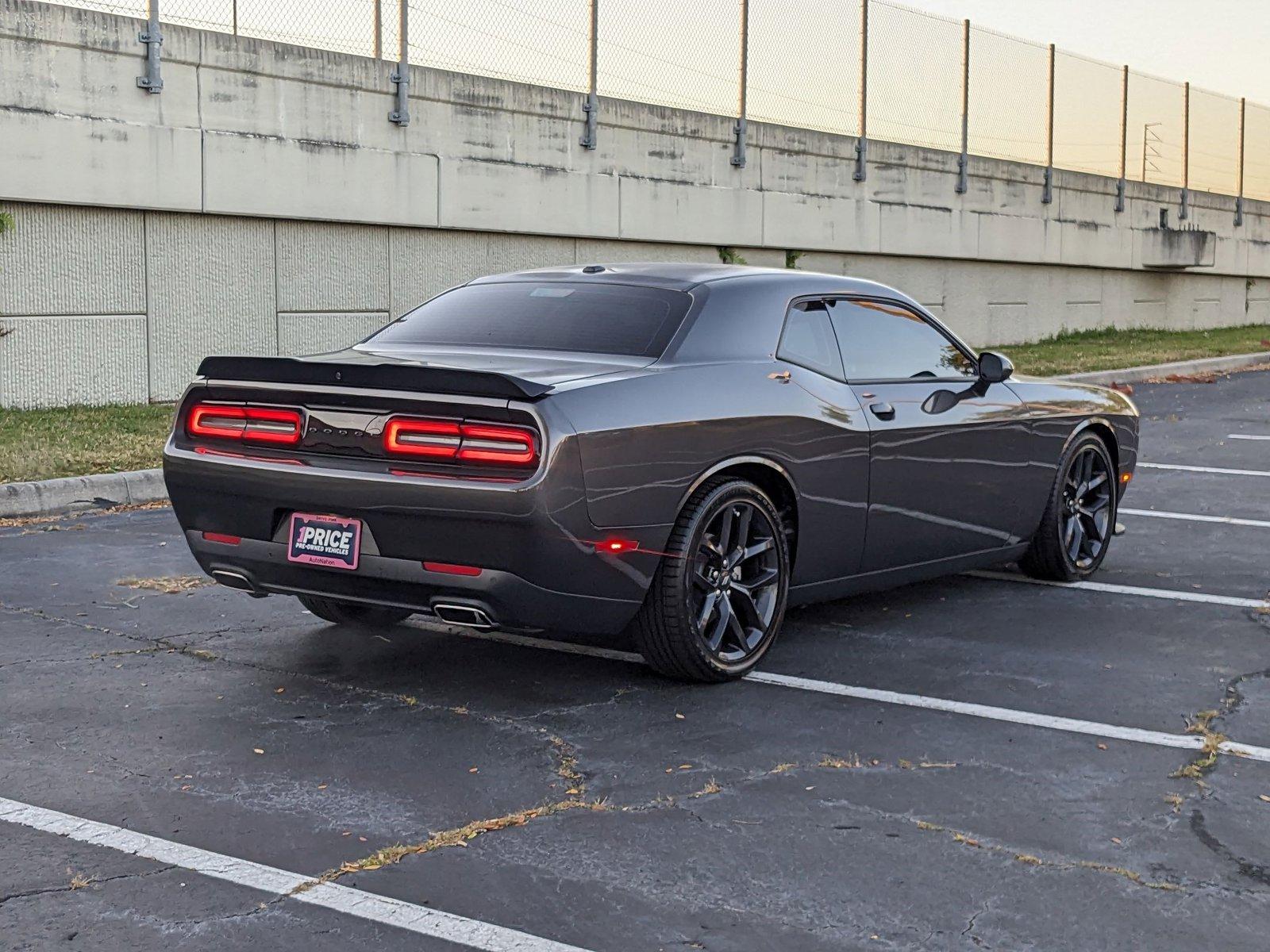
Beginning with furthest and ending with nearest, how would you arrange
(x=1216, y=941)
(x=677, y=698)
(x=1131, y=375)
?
(x=1131, y=375) < (x=677, y=698) < (x=1216, y=941)

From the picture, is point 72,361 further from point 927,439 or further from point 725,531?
point 725,531

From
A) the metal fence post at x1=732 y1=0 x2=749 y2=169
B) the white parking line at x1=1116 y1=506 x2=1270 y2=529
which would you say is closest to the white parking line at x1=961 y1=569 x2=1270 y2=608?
the white parking line at x1=1116 y1=506 x2=1270 y2=529

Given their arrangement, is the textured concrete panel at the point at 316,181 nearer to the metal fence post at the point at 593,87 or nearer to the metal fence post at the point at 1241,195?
the metal fence post at the point at 593,87

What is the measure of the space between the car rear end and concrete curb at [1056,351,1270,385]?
47.2ft

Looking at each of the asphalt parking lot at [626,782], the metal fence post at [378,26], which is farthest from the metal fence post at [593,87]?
the asphalt parking lot at [626,782]

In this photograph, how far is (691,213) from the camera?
795 inches

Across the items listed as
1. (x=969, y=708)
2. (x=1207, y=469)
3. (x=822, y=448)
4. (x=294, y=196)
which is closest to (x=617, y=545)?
(x=822, y=448)

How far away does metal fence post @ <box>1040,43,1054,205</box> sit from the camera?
2827 cm

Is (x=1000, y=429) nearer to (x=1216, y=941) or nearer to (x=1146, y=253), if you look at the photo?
(x=1216, y=941)

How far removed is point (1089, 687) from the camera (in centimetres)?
561

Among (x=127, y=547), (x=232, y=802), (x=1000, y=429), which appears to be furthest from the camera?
(x=127, y=547)

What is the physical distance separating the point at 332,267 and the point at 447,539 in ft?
37.6

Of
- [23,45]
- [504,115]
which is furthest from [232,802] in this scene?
[504,115]

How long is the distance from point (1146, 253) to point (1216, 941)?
30727 mm
